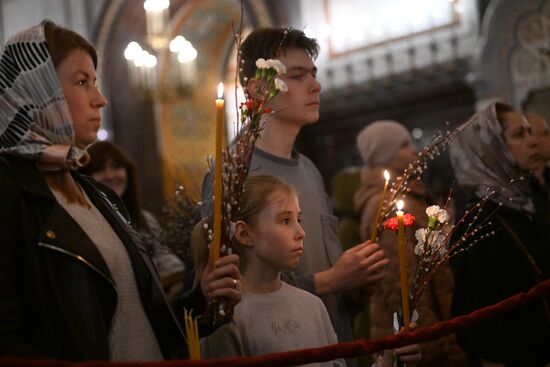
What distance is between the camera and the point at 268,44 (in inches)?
115

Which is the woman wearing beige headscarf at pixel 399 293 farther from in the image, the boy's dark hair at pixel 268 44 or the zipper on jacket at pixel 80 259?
the zipper on jacket at pixel 80 259

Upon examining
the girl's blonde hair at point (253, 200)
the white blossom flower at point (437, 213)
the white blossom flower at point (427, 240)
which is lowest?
the white blossom flower at point (427, 240)

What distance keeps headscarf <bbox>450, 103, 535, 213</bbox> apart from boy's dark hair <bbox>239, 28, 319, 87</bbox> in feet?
3.13

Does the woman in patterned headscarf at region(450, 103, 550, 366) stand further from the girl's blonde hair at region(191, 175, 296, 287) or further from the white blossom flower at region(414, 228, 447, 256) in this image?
the girl's blonde hair at region(191, 175, 296, 287)

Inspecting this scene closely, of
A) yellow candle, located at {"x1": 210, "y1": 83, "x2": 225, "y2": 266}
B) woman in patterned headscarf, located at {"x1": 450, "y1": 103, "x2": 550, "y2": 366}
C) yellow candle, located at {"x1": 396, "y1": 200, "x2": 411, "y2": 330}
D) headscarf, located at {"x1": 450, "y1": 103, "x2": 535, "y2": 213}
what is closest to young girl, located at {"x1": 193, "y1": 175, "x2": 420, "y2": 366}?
yellow candle, located at {"x1": 396, "y1": 200, "x2": 411, "y2": 330}

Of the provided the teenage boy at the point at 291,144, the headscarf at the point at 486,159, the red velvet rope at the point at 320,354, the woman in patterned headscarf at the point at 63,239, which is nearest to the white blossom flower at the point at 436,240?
the red velvet rope at the point at 320,354

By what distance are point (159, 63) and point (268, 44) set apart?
29.8 ft

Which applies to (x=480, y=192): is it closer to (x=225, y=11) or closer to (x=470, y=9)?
(x=470, y=9)

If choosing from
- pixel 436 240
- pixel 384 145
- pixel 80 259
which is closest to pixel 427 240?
pixel 436 240

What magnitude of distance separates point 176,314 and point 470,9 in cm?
660

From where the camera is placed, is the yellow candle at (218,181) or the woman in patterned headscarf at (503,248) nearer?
the yellow candle at (218,181)

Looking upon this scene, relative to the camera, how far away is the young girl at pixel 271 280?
95.7 inches

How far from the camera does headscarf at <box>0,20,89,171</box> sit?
206cm

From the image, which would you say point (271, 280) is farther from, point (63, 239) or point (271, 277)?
point (63, 239)
